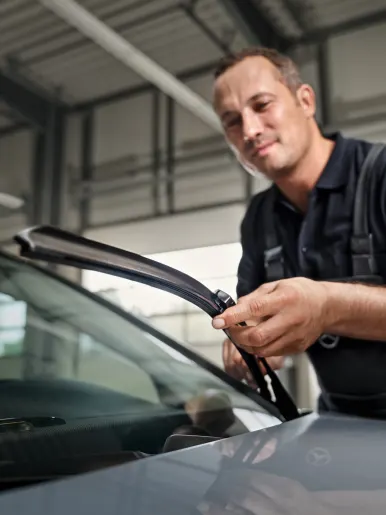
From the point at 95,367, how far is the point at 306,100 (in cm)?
80

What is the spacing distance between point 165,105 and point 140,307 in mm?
2095

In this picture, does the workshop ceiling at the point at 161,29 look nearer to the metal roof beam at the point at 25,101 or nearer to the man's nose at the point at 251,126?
the metal roof beam at the point at 25,101

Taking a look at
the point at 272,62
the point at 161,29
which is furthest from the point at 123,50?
the point at 272,62

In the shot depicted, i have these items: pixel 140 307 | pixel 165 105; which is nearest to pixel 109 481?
pixel 140 307

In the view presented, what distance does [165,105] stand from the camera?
403 cm

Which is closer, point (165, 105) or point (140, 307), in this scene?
point (140, 307)

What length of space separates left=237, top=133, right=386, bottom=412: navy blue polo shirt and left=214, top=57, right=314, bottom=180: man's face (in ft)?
0.28

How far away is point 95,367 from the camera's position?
43.0 inches

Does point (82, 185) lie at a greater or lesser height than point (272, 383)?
greater

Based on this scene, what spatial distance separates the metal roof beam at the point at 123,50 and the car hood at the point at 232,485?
2.46m

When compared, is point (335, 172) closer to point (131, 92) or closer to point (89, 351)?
point (89, 351)

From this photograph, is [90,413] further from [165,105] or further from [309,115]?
[165,105]

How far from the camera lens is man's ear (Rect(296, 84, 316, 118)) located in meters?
1.28

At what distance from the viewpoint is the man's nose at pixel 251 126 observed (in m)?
1.16
